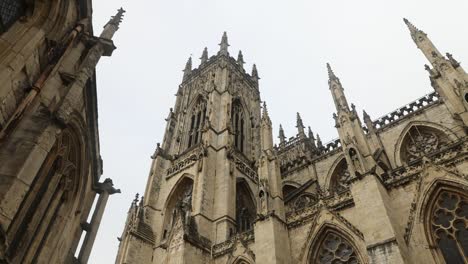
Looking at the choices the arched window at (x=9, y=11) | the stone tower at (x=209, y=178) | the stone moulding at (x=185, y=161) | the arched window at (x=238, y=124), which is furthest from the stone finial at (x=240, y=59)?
the arched window at (x=9, y=11)

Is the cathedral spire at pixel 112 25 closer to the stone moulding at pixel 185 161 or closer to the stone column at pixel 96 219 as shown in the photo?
the stone column at pixel 96 219

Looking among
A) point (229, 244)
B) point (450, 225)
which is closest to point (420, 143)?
point (450, 225)

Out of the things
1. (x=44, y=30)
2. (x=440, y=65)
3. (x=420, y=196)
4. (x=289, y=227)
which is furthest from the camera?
(x=440, y=65)

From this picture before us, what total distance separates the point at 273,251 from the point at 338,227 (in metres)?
2.35

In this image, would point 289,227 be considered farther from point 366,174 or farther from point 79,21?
point 79,21

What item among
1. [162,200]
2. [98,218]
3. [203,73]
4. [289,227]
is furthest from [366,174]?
[203,73]

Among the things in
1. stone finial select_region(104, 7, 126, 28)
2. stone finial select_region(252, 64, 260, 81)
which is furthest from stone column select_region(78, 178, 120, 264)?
stone finial select_region(252, 64, 260, 81)

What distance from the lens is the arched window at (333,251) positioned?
10938mm

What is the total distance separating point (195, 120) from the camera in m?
25.8

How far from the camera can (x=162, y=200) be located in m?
20.1

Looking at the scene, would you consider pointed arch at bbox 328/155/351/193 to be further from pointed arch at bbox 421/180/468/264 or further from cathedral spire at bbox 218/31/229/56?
cathedral spire at bbox 218/31/229/56

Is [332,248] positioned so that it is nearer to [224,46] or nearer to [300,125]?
[300,125]

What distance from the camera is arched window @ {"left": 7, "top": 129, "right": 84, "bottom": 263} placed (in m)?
6.25

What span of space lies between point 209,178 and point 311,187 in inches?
226
